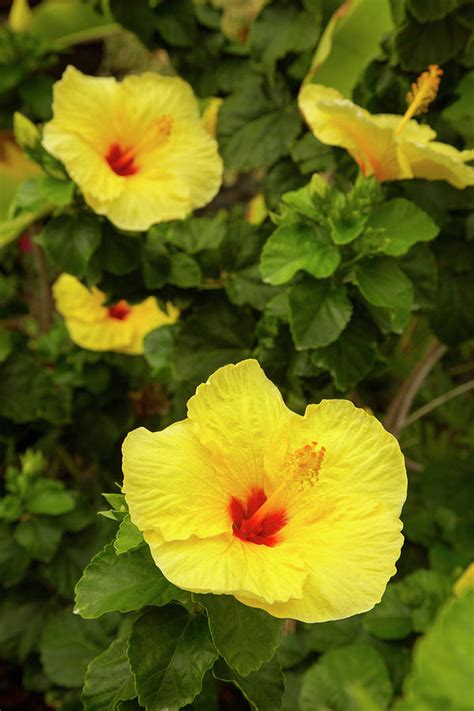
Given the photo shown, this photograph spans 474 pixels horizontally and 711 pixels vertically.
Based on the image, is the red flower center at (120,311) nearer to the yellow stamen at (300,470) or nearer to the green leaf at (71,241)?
the green leaf at (71,241)

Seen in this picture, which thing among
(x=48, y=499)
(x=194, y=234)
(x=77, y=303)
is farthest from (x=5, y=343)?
(x=194, y=234)

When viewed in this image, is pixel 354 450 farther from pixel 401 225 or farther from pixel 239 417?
pixel 401 225

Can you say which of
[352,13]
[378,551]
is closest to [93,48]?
[352,13]

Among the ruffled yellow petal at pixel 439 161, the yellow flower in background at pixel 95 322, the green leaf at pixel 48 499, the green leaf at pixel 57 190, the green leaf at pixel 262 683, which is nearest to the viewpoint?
the green leaf at pixel 262 683

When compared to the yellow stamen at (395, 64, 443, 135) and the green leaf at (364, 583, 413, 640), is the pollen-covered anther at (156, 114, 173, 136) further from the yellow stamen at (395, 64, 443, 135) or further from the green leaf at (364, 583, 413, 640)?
the green leaf at (364, 583, 413, 640)

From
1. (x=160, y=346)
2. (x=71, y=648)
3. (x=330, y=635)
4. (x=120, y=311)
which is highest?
(x=160, y=346)

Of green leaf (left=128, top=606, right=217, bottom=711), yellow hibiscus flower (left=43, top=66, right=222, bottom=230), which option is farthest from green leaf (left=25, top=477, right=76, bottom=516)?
green leaf (left=128, top=606, right=217, bottom=711)

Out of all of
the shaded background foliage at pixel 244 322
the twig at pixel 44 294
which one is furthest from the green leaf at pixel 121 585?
the twig at pixel 44 294
